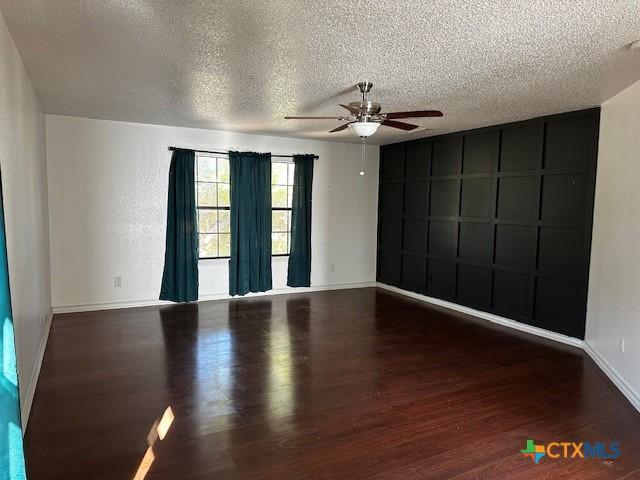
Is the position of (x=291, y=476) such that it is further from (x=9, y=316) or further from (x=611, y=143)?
(x=611, y=143)

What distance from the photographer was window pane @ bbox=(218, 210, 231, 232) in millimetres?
6227

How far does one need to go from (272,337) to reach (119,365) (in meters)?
1.48

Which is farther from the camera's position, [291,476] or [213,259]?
[213,259]

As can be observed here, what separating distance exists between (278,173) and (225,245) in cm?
136

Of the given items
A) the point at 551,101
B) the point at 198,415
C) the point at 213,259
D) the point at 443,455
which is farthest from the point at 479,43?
the point at 213,259

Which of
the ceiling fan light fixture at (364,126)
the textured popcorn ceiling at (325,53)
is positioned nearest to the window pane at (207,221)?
the textured popcorn ceiling at (325,53)

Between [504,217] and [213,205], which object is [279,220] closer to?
[213,205]

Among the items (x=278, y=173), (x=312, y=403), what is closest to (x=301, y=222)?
(x=278, y=173)

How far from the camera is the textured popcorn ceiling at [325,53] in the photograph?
7.46 ft

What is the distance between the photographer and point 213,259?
6191 mm

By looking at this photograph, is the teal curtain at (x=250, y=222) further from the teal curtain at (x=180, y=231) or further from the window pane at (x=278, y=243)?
the teal curtain at (x=180, y=231)

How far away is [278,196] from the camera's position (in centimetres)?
663

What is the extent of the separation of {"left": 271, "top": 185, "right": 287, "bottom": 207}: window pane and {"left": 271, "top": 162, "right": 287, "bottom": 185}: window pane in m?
0.08

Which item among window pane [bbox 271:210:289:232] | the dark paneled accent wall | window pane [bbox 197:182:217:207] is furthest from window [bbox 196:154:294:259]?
the dark paneled accent wall
